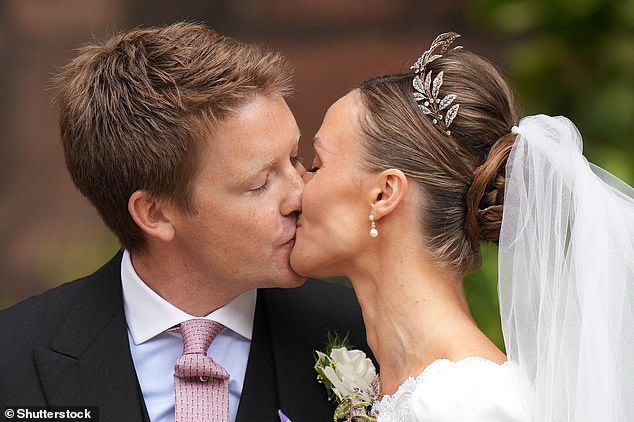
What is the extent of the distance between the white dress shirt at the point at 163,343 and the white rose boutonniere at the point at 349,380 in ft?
0.88

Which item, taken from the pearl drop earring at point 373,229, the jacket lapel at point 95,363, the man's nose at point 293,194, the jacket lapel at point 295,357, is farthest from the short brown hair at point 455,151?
the jacket lapel at point 95,363

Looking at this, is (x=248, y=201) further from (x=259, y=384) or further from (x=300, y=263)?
(x=259, y=384)

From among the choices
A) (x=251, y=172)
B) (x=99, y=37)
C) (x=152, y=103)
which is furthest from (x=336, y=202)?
(x=99, y=37)

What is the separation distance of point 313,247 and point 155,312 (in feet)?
1.90

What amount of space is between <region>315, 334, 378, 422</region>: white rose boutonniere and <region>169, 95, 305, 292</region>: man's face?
29cm

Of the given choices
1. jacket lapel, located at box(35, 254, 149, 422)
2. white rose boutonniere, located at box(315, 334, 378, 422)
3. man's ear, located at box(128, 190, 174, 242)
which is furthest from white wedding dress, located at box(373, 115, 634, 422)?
man's ear, located at box(128, 190, 174, 242)

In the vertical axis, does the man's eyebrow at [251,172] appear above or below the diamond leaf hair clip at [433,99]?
below

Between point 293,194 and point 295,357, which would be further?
point 295,357

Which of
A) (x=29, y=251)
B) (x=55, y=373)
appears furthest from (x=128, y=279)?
(x=29, y=251)

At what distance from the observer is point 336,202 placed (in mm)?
3363

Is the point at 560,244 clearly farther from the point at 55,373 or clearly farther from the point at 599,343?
the point at 55,373

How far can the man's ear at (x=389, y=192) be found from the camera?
323cm

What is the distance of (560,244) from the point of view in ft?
10.3

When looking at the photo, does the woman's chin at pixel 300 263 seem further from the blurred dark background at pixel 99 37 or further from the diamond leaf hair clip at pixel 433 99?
the blurred dark background at pixel 99 37
